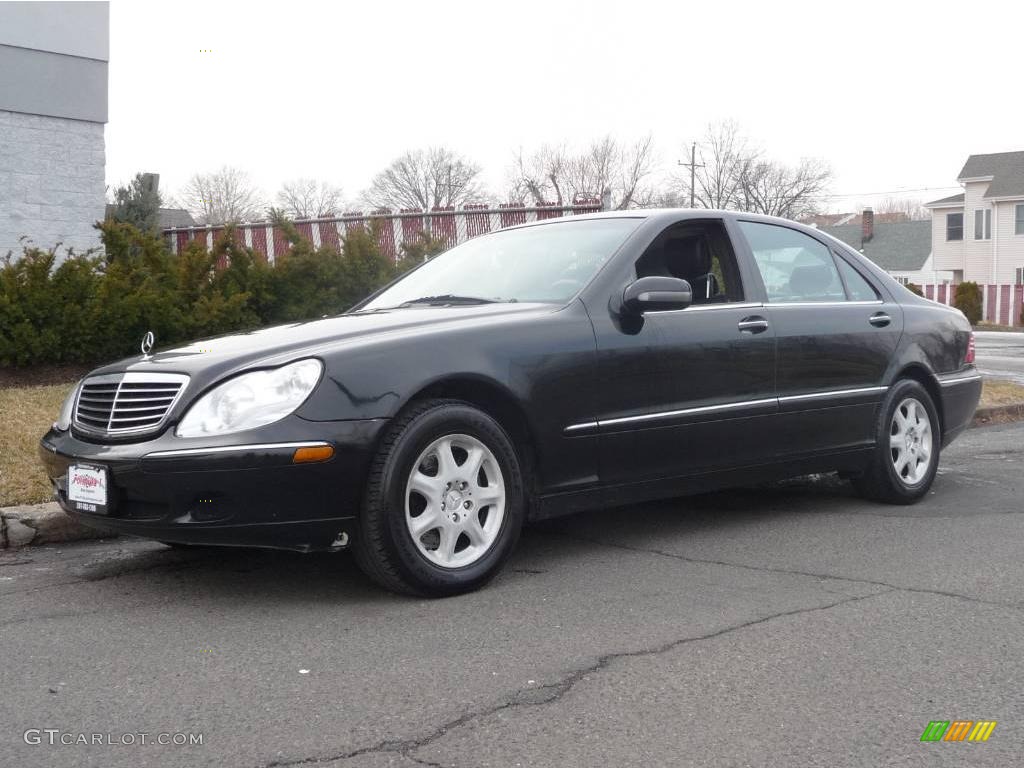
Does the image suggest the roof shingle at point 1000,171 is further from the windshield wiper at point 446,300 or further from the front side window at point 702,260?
the windshield wiper at point 446,300

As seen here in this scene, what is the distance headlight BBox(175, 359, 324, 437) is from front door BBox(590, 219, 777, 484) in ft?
4.45

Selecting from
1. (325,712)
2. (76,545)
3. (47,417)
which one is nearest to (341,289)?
(47,417)

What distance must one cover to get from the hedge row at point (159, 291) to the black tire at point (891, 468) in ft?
15.2

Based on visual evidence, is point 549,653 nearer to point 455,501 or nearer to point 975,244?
point 455,501

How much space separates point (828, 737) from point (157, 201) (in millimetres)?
23337

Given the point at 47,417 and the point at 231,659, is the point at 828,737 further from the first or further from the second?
the point at 47,417

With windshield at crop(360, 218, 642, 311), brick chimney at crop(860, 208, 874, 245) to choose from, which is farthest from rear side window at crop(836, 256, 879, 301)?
brick chimney at crop(860, 208, 874, 245)

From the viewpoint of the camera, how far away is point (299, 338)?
187 inches

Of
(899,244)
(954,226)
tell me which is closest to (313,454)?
(954,226)

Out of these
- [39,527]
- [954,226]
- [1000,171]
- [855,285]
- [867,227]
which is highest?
[1000,171]

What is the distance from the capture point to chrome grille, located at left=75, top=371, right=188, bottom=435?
4441mm

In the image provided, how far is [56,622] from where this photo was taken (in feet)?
14.1

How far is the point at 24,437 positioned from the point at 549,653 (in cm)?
450

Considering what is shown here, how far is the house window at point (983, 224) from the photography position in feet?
167
